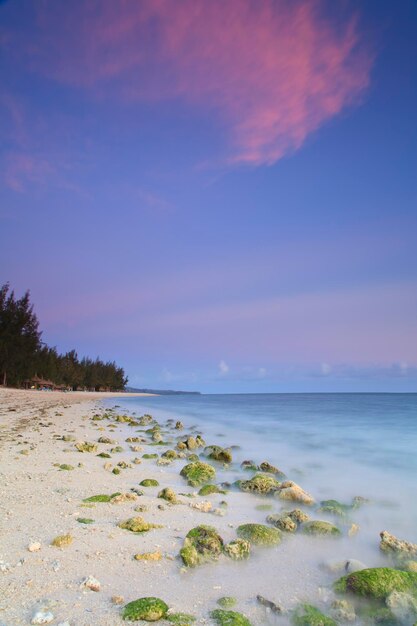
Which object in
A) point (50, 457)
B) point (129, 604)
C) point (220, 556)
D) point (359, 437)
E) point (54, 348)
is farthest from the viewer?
point (54, 348)

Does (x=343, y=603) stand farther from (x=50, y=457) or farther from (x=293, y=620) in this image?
(x=50, y=457)

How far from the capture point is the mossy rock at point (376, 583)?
13.9ft

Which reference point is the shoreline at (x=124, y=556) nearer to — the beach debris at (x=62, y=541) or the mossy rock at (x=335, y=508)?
the beach debris at (x=62, y=541)

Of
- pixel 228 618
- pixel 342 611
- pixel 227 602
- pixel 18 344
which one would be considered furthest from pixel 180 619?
pixel 18 344

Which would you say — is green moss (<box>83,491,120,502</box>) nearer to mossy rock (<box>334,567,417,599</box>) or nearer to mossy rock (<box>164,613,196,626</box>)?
mossy rock (<box>164,613,196,626</box>)

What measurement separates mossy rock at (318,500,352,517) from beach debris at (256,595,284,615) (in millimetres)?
3927

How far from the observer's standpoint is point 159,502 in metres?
7.22

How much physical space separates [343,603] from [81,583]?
8.58 feet

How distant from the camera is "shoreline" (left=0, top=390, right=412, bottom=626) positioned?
3.79 meters

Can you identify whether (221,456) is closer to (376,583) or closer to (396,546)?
(396,546)

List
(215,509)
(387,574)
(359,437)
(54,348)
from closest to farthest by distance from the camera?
(387,574), (215,509), (359,437), (54,348)

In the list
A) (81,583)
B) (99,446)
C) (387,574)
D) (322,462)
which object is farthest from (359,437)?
(81,583)

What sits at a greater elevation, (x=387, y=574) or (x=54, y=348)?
(x=54, y=348)

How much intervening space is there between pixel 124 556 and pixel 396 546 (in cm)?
376
